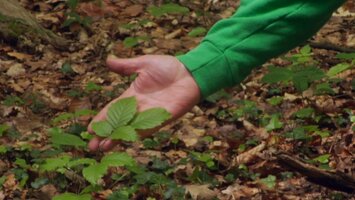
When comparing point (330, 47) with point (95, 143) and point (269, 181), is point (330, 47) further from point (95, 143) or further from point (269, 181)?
point (95, 143)

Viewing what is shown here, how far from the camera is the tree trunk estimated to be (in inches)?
218

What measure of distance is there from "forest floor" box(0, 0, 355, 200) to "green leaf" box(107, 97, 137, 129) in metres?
0.37

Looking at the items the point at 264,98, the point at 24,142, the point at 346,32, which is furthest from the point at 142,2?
the point at 24,142

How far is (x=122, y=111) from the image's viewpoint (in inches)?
92.7

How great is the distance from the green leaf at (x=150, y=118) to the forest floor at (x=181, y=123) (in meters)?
0.46

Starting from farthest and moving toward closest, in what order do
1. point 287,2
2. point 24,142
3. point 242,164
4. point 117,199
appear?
point 24,142 < point 242,164 < point 117,199 < point 287,2

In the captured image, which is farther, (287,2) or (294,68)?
(294,68)

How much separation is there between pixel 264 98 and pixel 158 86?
235 centimetres

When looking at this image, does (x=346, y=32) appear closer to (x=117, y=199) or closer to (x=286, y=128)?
(x=286, y=128)

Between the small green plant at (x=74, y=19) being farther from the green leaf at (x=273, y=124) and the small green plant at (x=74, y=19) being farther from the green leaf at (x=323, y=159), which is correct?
the green leaf at (x=323, y=159)

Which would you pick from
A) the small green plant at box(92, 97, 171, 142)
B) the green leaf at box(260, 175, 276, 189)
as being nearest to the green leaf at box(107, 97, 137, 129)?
the small green plant at box(92, 97, 171, 142)

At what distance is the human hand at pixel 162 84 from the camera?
2.17 m

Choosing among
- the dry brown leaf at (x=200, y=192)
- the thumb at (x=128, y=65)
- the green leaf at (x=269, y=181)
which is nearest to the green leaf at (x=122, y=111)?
the thumb at (x=128, y=65)

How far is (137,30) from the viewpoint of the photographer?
241 inches
